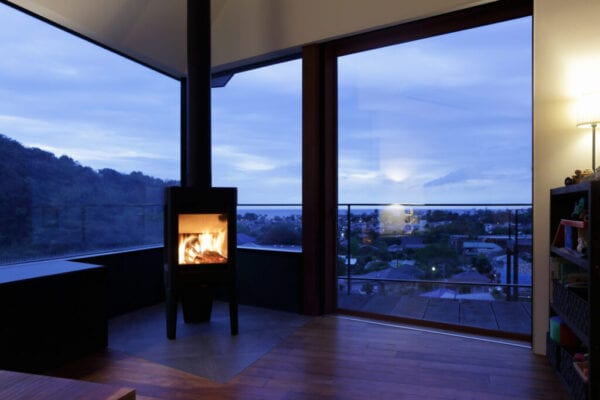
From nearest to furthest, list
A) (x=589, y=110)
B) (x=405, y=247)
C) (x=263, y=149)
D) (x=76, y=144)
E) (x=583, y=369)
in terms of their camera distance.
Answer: (x=583, y=369), (x=589, y=110), (x=76, y=144), (x=405, y=247), (x=263, y=149)

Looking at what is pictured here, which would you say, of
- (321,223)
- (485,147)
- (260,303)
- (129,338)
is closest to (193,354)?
(129,338)

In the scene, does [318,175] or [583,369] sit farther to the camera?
[318,175]

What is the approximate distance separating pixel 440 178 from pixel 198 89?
83.2 inches

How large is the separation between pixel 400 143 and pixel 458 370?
181 centimetres

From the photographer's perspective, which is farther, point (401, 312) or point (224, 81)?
point (224, 81)

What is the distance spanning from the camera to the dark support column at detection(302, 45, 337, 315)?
343 cm

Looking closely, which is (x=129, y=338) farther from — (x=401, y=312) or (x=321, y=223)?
(x=401, y=312)

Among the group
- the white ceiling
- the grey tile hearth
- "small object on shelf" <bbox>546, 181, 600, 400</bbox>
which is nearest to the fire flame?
the grey tile hearth

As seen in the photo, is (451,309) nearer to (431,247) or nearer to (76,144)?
(431,247)

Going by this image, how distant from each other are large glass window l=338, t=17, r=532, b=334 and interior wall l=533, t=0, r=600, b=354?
0.29 metres

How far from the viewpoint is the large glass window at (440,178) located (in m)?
2.95

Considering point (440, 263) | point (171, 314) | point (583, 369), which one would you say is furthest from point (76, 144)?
point (583, 369)

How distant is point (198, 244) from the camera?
2998mm

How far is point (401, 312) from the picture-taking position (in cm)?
335
